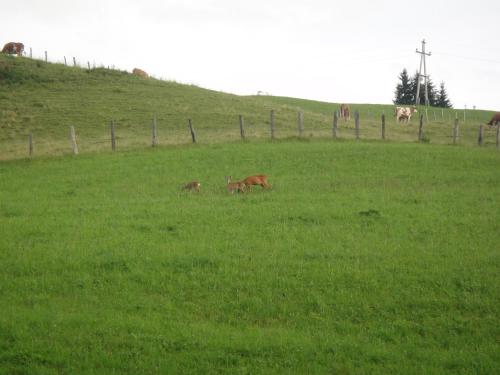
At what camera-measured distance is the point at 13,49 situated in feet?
200

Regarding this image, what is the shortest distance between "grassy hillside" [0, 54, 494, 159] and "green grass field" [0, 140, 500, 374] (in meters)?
15.3

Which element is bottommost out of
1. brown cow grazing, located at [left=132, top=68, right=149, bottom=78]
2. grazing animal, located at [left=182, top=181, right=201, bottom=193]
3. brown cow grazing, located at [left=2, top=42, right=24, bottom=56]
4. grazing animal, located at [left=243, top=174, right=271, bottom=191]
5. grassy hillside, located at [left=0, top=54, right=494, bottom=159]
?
grazing animal, located at [left=182, top=181, right=201, bottom=193]

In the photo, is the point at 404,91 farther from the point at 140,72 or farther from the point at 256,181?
the point at 256,181

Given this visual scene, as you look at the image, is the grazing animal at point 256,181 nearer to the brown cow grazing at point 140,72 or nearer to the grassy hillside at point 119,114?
the grassy hillside at point 119,114

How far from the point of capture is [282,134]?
3416 cm

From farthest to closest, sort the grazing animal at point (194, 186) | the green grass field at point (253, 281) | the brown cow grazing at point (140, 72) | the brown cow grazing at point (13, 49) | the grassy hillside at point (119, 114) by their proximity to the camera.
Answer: the brown cow grazing at point (13, 49) → the brown cow grazing at point (140, 72) → the grassy hillside at point (119, 114) → the grazing animal at point (194, 186) → the green grass field at point (253, 281)

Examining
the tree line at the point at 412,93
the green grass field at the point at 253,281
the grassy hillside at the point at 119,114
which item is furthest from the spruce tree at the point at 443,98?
the green grass field at the point at 253,281

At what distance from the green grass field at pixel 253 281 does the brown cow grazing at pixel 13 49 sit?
4837 cm

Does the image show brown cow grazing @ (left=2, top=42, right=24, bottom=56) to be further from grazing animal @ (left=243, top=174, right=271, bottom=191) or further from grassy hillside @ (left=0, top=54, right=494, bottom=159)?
grazing animal @ (left=243, top=174, right=271, bottom=191)

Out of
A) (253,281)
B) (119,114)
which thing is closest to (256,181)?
(253,281)

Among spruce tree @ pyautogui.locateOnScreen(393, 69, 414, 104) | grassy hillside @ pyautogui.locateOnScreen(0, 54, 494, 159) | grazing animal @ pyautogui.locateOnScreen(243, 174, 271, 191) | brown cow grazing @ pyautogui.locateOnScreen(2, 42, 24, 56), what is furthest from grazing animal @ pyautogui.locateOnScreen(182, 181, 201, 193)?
spruce tree @ pyautogui.locateOnScreen(393, 69, 414, 104)

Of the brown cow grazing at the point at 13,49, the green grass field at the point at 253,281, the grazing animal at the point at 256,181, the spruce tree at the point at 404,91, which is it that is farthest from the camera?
the spruce tree at the point at 404,91

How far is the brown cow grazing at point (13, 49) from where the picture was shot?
6073 cm

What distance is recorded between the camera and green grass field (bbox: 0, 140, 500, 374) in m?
7.25
